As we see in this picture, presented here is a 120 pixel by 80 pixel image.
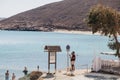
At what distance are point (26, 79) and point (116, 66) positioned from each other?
666 cm

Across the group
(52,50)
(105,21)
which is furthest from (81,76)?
(105,21)

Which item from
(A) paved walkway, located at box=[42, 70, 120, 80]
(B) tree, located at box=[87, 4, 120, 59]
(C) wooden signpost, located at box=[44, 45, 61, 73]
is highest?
(B) tree, located at box=[87, 4, 120, 59]

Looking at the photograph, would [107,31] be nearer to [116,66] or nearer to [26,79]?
[116,66]

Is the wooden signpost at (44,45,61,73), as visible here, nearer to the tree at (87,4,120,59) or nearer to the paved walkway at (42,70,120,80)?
the paved walkway at (42,70,120,80)

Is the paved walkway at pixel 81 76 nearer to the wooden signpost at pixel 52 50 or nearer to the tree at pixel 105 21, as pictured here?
the wooden signpost at pixel 52 50

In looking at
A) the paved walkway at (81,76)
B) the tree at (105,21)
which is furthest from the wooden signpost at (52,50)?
the tree at (105,21)

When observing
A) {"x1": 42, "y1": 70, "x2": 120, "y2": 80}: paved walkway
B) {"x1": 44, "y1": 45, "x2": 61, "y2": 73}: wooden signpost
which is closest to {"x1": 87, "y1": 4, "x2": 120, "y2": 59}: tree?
{"x1": 44, "y1": 45, "x2": 61, "y2": 73}: wooden signpost

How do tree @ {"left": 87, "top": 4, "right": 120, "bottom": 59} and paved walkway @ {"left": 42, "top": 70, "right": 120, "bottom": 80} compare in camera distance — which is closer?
paved walkway @ {"left": 42, "top": 70, "right": 120, "bottom": 80}

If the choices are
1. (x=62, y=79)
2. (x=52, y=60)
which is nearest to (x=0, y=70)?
(x=52, y=60)

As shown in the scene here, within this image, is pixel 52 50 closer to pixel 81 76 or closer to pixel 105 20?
pixel 81 76

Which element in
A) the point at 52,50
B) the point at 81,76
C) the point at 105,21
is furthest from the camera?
the point at 105,21

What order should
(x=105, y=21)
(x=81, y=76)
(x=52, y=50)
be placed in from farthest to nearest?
(x=105, y=21) → (x=52, y=50) → (x=81, y=76)

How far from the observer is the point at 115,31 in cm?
3544

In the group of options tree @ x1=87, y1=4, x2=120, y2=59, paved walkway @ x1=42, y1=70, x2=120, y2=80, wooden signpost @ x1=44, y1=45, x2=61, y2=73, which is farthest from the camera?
tree @ x1=87, y1=4, x2=120, y2=59
